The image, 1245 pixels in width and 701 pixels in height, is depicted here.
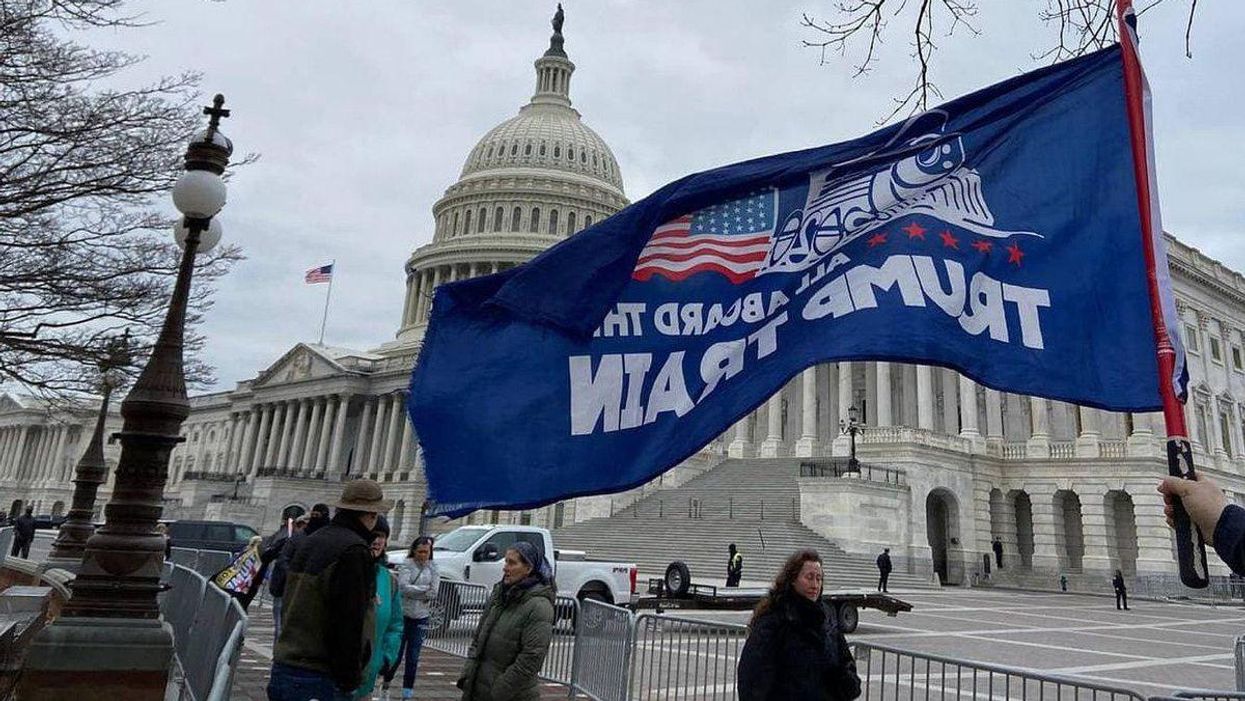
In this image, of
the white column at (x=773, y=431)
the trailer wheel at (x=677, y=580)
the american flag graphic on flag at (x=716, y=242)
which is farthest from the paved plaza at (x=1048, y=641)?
the white column at (x=773, y=431)

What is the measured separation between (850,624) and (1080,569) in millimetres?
34343

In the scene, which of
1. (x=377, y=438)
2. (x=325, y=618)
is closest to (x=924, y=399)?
(x=325, y=618)

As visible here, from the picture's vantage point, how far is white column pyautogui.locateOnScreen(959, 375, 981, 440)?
158ft

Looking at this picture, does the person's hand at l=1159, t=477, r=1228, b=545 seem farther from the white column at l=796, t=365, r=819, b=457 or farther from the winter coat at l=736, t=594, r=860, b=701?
the white column at l=796, t=365, r=819, b=457

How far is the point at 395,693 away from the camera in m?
10.5

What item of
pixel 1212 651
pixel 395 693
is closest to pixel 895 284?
pixel 395 693

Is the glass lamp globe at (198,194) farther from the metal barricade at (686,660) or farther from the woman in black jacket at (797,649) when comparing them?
the woman in black jacket at (797,649)

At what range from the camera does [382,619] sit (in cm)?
618

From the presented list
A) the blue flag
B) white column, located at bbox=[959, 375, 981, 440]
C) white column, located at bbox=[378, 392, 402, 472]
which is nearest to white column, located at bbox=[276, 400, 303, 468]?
white column, located at bbox=[378, 392, 402, 472]

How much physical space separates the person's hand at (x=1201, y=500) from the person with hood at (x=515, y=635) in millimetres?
3783

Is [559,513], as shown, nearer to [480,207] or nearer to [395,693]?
[395,693]

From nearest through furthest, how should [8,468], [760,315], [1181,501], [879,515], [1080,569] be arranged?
[1181,501] → [760,315] → [879,515] → [1080,569] → [8,468]

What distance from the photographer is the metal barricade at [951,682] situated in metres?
5.83

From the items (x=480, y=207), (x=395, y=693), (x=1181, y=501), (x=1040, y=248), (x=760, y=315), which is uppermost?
(x=480, y=207)
